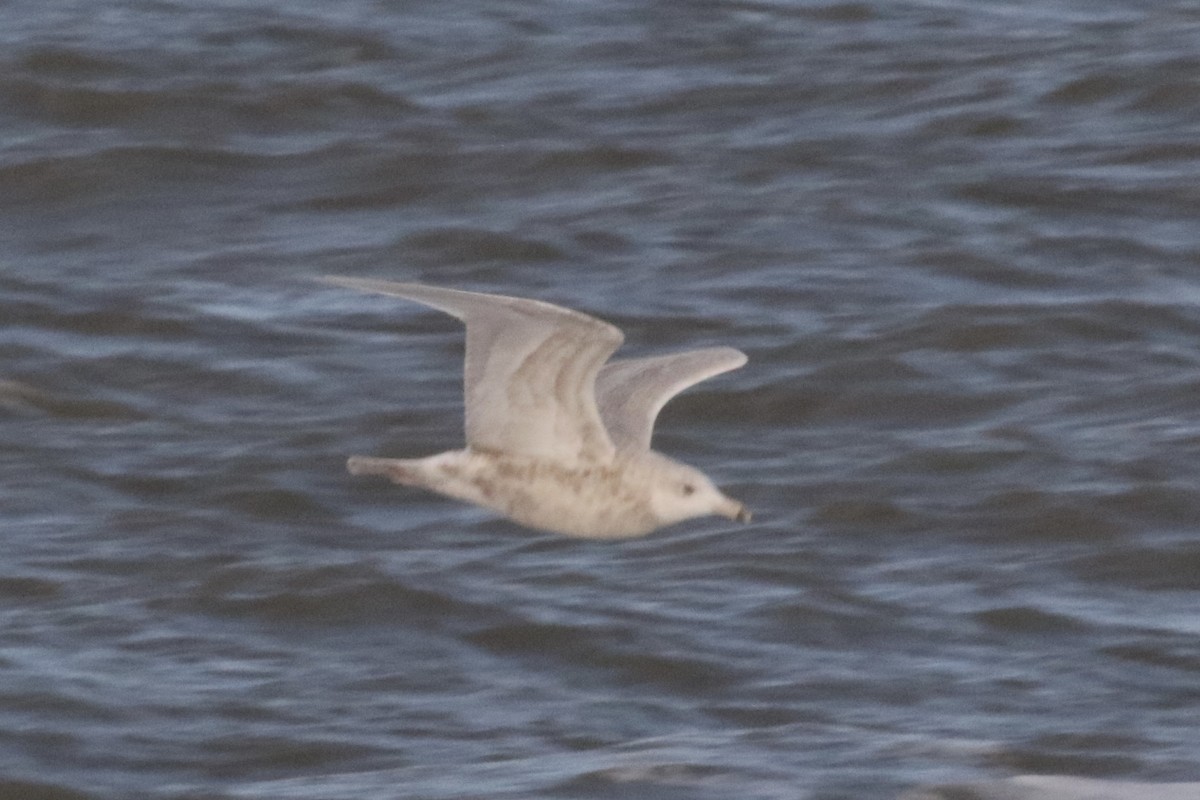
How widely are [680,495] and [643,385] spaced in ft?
1.21

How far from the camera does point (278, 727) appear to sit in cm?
838

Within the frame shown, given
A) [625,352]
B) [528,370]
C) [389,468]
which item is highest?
[528,370]

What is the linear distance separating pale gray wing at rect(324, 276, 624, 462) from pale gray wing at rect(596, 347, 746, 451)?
320 mm

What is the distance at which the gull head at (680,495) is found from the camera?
639 centimetres

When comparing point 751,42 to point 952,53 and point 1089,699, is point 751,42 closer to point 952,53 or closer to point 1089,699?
point 952,53

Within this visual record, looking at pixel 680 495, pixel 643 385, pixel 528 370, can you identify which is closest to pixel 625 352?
pixel 643 385

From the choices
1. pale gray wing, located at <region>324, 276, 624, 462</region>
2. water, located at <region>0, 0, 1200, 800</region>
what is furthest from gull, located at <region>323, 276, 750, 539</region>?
water, located at <region>0, 0, 1200, 800</region>

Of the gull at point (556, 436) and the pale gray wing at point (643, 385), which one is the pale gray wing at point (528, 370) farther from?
the pale gray wing at point (643, 385)

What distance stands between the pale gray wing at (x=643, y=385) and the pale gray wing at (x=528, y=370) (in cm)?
32

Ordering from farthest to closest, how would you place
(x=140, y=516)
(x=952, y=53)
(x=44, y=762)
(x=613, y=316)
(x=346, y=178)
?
(x=952, y=53)
(x=346, y=178)
(x=613, y=316)
(x=140, y=516)
(x=44, y=762)

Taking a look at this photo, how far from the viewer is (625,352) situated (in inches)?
433

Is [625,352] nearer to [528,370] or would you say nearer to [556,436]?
[556,436]

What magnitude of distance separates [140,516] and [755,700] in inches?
103

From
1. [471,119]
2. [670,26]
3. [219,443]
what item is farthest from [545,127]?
[219,443]
